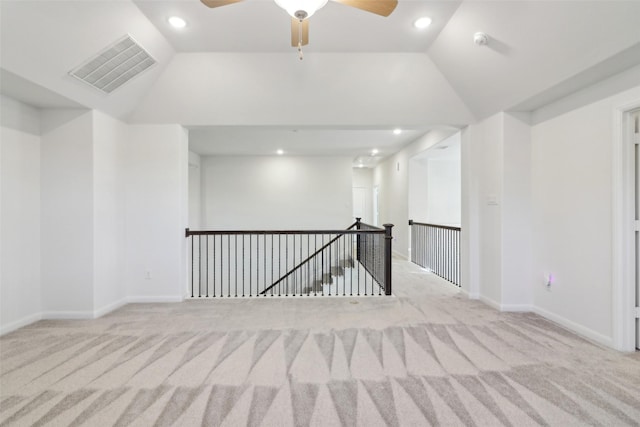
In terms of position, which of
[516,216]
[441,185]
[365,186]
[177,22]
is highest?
[177,22]

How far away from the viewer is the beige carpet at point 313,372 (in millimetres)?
1847

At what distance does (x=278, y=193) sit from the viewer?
819 cm

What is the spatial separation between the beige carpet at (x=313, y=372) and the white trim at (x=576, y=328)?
103 millimetres

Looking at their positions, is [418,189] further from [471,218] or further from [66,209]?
[66,209]

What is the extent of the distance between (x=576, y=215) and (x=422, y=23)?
253cm

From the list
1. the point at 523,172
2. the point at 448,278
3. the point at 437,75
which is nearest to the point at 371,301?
the point at 448,278

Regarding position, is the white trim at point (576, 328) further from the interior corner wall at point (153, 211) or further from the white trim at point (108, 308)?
the white trim at point (108, 308)

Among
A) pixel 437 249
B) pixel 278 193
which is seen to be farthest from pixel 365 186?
pixel 437 249

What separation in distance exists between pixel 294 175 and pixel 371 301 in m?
4.91

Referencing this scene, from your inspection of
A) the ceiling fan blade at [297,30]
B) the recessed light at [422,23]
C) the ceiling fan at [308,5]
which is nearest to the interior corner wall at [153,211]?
the ceiling fan blade at [297,30]

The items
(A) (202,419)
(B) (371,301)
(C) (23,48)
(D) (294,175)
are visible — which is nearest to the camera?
(A) (202,419)

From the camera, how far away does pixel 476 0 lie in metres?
2.65

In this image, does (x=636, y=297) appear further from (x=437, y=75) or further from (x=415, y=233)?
(x=415, y=233)

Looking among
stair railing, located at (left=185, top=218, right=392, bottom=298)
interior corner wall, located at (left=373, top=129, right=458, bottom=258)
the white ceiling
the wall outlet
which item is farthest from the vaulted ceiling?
interior corner wall, located at (left=373, top=129, right=458, bottom=258)
